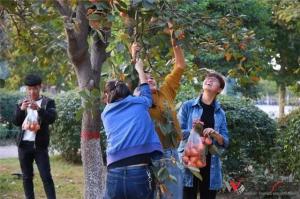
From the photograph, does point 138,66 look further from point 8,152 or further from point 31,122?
point 8,152

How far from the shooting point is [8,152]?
46.7 ft

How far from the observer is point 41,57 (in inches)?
243

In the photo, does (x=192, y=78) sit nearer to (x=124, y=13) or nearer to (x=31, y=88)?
(x=31, y=88)

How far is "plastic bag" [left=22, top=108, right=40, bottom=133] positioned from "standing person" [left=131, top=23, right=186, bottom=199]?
193 cm

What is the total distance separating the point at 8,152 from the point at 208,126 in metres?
10.2

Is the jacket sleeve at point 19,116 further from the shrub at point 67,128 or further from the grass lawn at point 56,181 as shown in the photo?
the shrub at point 67,128

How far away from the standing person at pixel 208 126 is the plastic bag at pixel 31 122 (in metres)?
1.76

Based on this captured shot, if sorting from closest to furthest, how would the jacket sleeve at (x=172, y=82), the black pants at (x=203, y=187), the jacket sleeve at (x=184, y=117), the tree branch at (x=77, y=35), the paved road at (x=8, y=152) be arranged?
the jacket sleeve at (x=172, y=82) < the tree branch at (x=77, y=35) < the black pants at (x=203, y=187) < the jacket sleeve at (x=184, y=117) < the paved road at (x=8, y=152)

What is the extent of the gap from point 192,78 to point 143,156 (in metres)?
2.03

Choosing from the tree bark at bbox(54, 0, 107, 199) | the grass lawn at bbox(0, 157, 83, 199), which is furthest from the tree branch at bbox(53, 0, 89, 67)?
the grass lawn at bbox(0, 157, 83, 199)

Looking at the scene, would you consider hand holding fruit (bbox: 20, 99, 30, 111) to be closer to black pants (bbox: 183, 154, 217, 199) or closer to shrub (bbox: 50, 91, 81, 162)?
black pants (bbox: 183, 154, 217, 199)

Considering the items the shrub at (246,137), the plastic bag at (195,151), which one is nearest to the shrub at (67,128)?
the shrub at (246,137)

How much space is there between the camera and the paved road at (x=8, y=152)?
13175 millimetres

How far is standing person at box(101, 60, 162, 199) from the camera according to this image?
3.87 meters
